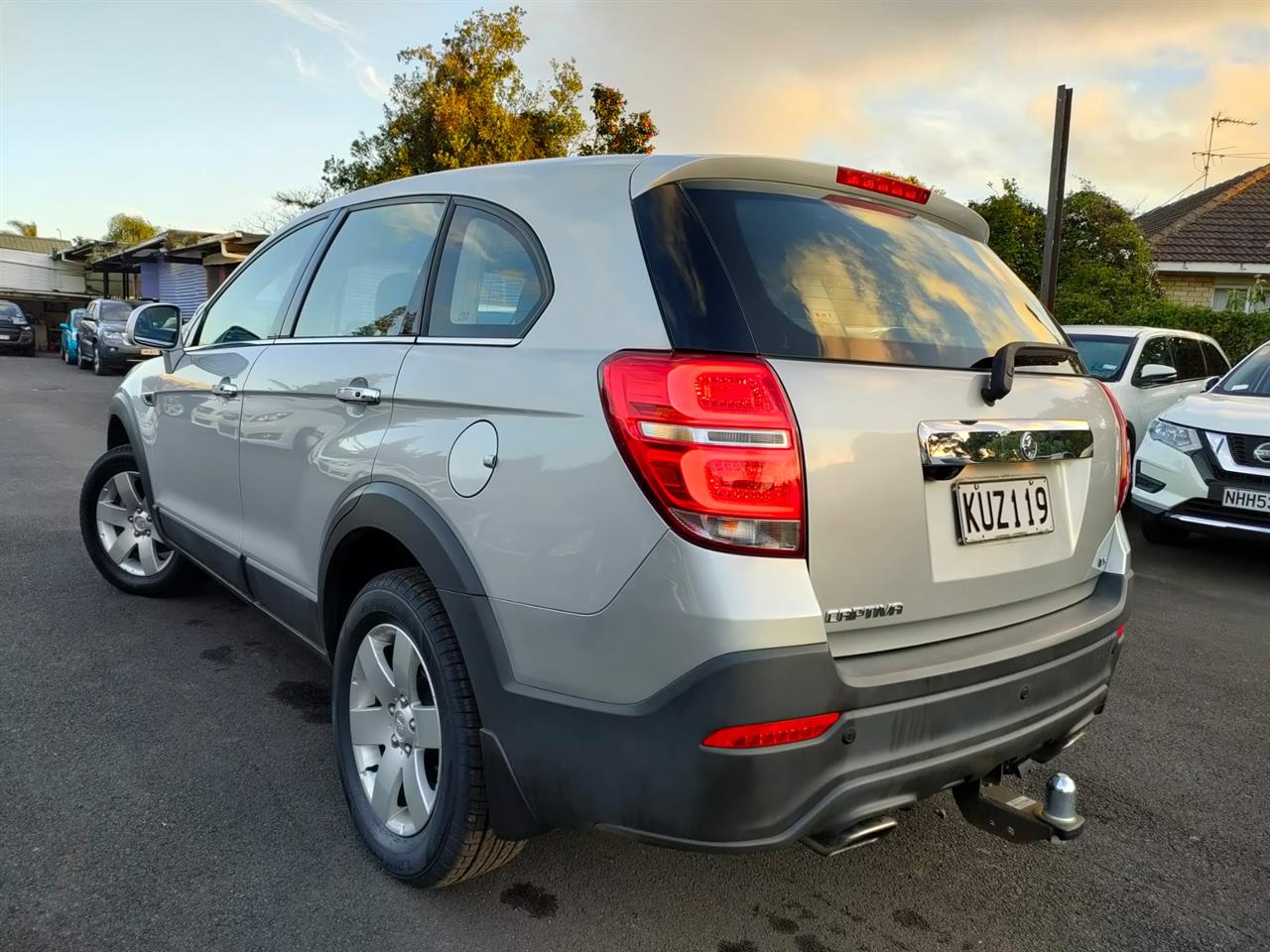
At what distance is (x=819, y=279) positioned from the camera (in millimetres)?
2066

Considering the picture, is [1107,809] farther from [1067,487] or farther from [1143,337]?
[1143,337]

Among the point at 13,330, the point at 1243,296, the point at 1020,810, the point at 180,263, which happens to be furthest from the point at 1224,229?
the point at 13,330

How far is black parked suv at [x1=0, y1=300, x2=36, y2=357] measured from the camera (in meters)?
27.8

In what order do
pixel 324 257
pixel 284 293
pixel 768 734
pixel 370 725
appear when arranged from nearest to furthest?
pixel 768 734 → pixel 370 725 → pixel 324 257 → pixel 284 293

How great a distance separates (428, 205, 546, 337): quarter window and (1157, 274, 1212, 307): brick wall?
19036mm

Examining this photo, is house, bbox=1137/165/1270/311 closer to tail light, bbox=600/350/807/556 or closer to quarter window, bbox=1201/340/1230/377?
quarter window, bbox=1201/340/1230/377

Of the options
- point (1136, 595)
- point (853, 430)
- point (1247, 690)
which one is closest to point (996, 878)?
point (853, 430)

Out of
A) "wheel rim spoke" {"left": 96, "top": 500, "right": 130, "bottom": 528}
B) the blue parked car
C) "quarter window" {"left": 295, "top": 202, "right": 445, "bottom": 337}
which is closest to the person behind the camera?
"quarter window" {"left": 295, "top": 202, "right": 445, "bottom": 337}

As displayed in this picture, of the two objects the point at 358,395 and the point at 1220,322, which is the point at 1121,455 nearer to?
the point at 358,395

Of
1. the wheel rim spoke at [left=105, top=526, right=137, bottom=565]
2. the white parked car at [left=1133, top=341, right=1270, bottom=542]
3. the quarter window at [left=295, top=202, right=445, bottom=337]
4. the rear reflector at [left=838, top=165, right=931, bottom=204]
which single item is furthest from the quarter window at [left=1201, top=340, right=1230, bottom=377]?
the wheel rim spoke at [left=105, top=526, right=137, bottom=565]

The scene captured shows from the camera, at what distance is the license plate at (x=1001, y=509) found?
204 centimetres

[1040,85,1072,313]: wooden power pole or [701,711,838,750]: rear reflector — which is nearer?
[701,711,838,750]: rear reflector

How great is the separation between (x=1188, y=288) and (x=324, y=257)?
63.7ft

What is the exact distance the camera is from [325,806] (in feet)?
9.01
